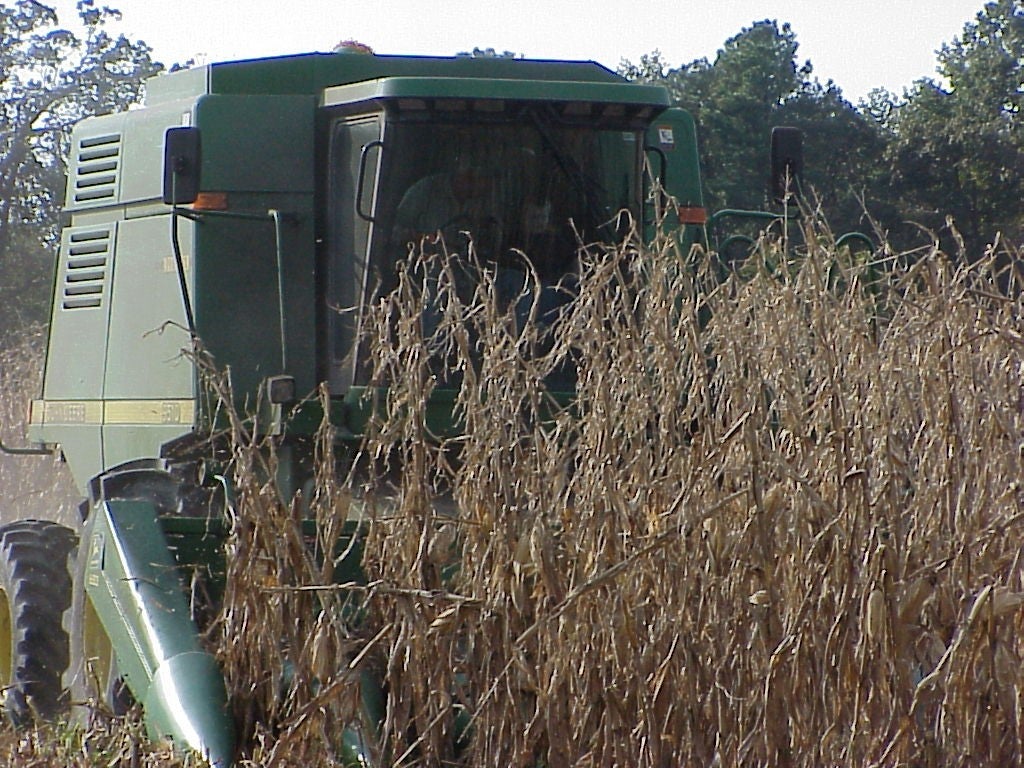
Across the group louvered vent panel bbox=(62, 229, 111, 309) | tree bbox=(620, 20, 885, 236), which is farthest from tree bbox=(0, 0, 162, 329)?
louvered vent panel bbox=(62, 229, 111, 309)

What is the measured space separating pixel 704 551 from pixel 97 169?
4175 millimetres

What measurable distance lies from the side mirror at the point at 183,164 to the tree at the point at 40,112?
17.7 metres

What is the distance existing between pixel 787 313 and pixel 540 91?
2.40m

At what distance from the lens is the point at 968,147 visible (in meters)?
26.1

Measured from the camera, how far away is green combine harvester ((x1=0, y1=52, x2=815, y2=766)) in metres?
5.62

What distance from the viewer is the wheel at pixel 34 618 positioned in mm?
5461

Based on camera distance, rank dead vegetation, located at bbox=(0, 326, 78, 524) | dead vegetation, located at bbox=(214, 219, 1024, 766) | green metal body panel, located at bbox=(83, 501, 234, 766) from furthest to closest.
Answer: dead vegetation, located at bbox=(0, 326, 78, 524) < green metal body panel, located at bbox=(83, 501, 234, 766) < dead vegetation, located at bbox=(214, 219, 1024, 766)

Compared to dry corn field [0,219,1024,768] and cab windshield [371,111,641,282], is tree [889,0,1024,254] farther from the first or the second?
dry corn field [0,219,1024,768]

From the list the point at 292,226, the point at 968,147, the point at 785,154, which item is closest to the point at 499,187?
the point at 292,226

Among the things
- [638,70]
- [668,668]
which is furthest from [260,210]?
[638,70]

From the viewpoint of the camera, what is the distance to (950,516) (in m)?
3.35

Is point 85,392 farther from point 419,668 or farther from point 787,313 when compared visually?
point 787,313

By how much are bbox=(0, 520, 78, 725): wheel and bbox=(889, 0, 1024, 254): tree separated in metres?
17.1

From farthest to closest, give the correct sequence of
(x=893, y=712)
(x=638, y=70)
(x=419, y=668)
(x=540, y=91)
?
(x=638, y=70) → (x=540, y=91) → (x=419, y=668) → (x=893, y=712)
